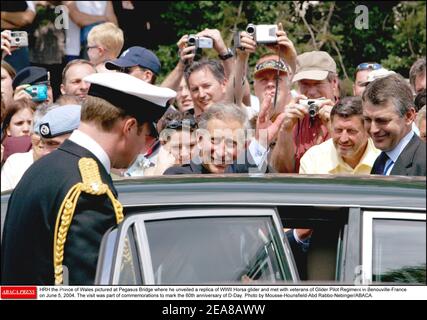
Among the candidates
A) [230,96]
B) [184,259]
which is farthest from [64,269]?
[230,96]

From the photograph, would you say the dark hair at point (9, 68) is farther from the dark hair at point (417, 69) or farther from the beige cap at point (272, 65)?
the dark hair at point (417, 69)

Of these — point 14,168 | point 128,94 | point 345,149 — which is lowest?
point 14,168

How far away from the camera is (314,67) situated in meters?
7.01

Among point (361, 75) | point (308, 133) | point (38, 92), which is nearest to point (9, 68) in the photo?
point (38, 92)

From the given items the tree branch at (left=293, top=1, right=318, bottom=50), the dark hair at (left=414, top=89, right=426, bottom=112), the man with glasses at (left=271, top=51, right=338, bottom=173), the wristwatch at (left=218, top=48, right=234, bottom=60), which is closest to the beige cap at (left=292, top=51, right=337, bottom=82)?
the man with glasses at (left=271, top=51, right=338, bottom=173)

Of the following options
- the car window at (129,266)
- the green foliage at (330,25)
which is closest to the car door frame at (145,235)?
the car window at (129,266)

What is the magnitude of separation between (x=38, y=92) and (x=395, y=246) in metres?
4.03

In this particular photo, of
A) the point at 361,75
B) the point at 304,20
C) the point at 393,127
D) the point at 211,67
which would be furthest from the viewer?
the point at 304,20

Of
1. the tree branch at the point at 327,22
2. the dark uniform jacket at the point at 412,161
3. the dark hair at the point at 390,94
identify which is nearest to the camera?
the dark uniform jacket at the point at 412,161

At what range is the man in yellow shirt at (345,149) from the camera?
19.7 feet

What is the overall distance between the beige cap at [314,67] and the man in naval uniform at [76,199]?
266 centimetres

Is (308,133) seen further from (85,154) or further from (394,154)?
(85,154)
